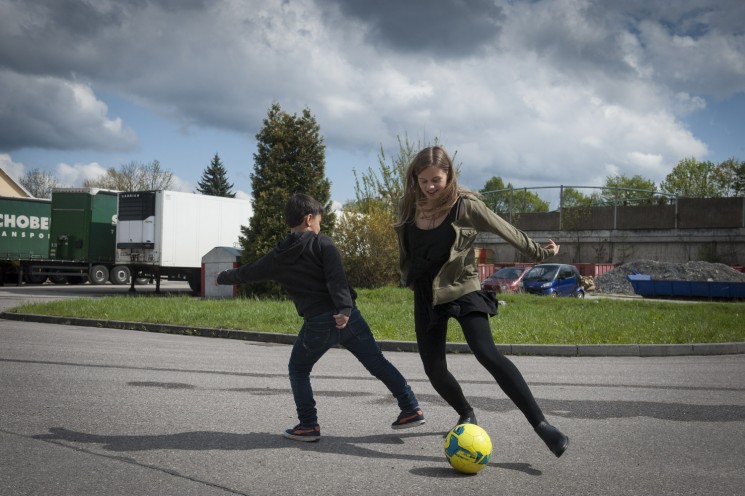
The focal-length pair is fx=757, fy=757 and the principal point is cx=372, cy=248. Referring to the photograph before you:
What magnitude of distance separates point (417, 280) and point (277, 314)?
1039 cm

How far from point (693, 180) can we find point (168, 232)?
2184 inches

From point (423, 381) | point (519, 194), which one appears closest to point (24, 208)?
point (423, 381)

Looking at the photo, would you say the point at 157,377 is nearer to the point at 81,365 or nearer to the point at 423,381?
the point at 81,365

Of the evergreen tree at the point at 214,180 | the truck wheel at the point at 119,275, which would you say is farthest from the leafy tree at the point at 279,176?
the evergreen tree at the point at 214,180

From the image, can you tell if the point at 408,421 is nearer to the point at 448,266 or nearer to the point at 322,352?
the point at 322,352

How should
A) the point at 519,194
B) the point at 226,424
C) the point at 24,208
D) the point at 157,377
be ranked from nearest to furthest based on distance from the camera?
the point at 226,424
the point at 157,377
the point at 24,208
the point at 519,194

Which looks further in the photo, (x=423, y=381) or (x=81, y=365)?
(x=81, y=365)

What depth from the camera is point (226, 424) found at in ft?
17.6

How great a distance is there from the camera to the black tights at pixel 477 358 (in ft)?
14.2

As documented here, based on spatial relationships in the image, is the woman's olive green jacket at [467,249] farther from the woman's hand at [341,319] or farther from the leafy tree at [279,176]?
the leafy tree at [279,176]

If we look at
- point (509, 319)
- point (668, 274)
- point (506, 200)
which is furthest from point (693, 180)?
point (509, 319)

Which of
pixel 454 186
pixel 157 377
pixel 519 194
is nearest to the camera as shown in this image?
pixel 454 186

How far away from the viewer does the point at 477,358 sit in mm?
4355

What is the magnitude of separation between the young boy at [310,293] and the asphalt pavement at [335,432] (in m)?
0.31
